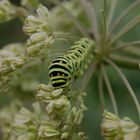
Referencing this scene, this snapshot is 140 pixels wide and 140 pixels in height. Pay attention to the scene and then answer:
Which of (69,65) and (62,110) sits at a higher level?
(69,65)

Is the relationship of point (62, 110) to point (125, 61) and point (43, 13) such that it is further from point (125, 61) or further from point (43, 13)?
point (125, 61)

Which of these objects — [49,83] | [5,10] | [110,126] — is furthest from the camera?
[5,10]

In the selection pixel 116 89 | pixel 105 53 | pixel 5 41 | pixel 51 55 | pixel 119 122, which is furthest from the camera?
pixel 5 41

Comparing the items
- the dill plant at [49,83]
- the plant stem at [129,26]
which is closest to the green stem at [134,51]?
the dill plant at [49,83]

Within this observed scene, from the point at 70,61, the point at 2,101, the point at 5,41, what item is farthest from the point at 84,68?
the point at 5,41

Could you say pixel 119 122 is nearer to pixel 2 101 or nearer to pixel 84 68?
pixel 84 68

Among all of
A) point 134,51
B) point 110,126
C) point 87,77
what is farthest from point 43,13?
point 134,51

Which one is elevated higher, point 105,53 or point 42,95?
point 105,53

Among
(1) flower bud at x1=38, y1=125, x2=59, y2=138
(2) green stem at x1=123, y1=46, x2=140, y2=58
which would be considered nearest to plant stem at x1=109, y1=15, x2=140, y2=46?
(2) green stem at x1=123, y1=46, x2=140, y2=58
